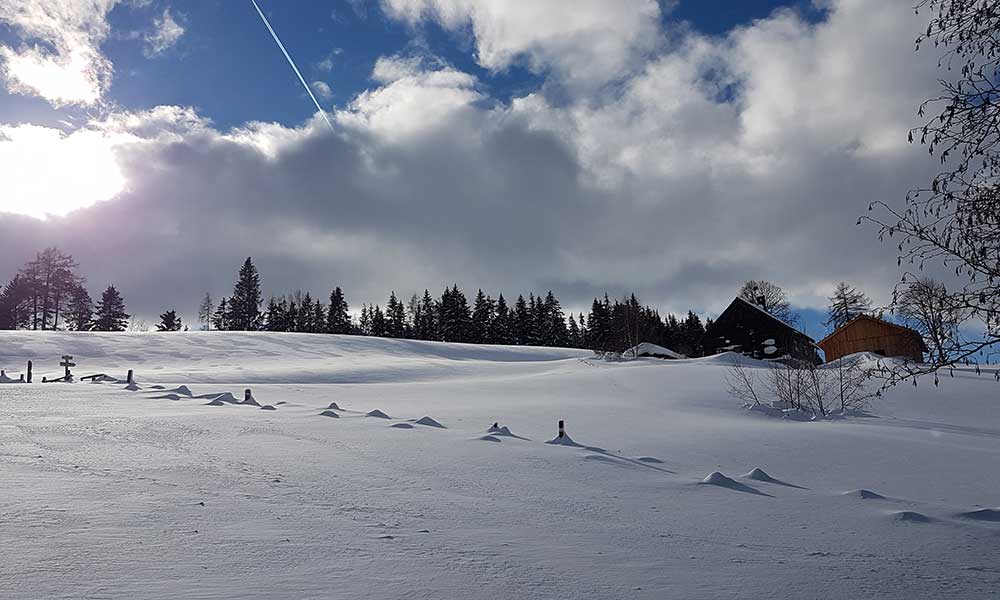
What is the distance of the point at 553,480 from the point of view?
6227mm

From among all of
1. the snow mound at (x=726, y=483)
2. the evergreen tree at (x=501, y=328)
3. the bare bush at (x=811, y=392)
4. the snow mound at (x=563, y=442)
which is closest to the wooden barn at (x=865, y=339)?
the bare bush at (x=811, y=392)

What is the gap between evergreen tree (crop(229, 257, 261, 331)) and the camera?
7338cm

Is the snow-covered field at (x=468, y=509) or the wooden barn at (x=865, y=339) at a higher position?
the wooden barn at (x=865, y=339)

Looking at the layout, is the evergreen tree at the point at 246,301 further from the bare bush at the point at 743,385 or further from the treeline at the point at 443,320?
the bare bush at the point at 743,385

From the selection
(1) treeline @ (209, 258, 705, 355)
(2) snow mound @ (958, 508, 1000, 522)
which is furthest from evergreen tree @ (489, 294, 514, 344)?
(2) snow mound @ (958, 508, 1000, 522)

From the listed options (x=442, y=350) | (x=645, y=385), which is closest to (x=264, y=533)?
(x=645, y=385)

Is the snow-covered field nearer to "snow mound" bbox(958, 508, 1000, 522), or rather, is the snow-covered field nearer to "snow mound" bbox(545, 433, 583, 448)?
"snow mound" bbox(958, 508, 1000, 522)

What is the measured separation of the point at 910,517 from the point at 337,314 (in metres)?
74.3

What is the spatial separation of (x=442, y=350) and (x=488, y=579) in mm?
44355

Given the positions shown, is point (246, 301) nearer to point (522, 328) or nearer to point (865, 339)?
point (522, 328)

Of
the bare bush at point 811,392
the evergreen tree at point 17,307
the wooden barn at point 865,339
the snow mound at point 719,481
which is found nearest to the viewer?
the snow mound at point 719,481

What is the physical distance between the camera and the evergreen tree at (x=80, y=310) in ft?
198

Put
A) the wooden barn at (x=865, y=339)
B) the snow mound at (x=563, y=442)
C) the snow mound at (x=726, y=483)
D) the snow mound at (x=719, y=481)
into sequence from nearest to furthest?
1. the snow mound at (x=726, y=483)
2. the snow mound at (x=719, y=481)
3. the snow mound at (x=563, y=442)
4. the wooden barn at (x=865, y=339)

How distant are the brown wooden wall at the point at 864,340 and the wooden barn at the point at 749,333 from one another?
79.4 inches
